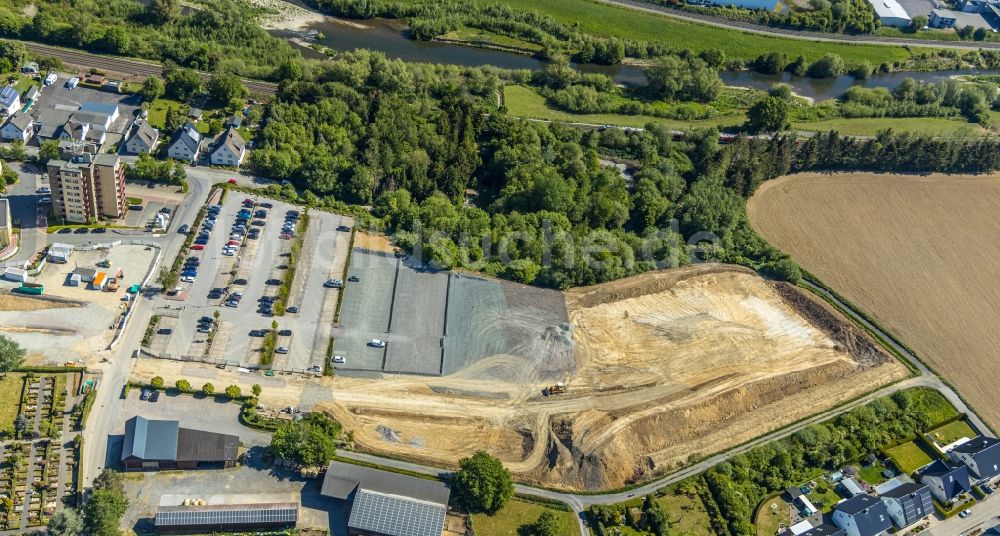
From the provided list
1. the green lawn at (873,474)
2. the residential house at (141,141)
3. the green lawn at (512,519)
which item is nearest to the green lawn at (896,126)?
A: the green lawn at (873,474)

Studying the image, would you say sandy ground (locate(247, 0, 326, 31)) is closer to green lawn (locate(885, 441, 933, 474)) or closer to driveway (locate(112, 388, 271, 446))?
driveway (locate(112, 388, 271, 446))

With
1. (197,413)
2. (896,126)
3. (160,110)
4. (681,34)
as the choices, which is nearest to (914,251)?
(896,126)

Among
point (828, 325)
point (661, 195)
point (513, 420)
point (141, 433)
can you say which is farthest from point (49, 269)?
point (828, 325)

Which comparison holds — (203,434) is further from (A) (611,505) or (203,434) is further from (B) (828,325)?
(B) (828,325)

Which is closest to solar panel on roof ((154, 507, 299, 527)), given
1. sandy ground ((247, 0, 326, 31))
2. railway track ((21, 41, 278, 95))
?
railway track ((21, 41, 278, 95))

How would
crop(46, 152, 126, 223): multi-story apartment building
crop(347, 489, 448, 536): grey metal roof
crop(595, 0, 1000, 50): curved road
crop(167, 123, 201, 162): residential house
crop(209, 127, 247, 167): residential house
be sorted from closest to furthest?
crop(347, 489, 448, 536): grey metal roof
crop(46, 152, 126, 223): multi-story apartment building
crop(167, 123, 201, 162): residential house
crop(209, 127, 247, 167): residential house
crop(595, 0, 1000, 50): curved road

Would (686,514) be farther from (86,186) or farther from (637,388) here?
(86,186)

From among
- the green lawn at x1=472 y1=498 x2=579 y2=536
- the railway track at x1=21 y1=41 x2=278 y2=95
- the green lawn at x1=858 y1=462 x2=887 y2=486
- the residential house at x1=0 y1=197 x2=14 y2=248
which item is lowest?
the green lawn at x1=472 y1=498 x2=579 y2=536
